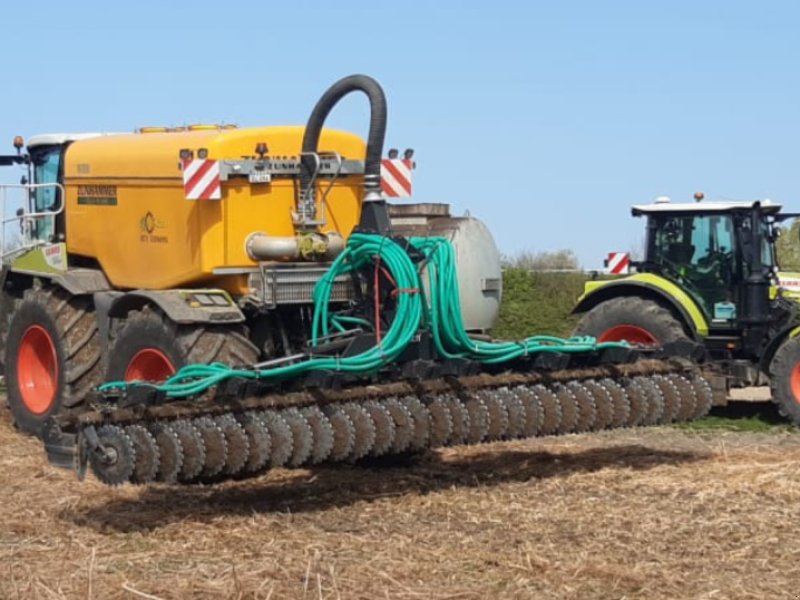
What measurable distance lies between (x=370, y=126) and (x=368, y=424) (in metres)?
1.86

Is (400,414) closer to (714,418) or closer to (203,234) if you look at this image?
(203,234)

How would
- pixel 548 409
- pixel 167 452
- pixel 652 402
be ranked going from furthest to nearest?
1. pixel 652 402
2. pixel 548 409
3. pixel 167 452

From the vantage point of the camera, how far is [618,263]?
1491cm

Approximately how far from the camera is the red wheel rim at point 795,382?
12570 millimetres

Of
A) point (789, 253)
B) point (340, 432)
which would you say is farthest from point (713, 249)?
point (789, 253)

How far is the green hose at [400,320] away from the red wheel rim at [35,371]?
2553mm

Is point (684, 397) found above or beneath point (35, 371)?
beneath

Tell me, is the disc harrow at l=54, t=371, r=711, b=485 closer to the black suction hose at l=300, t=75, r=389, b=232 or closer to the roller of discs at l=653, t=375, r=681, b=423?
the roller of discs at l=653, t=375, r=681, b=423

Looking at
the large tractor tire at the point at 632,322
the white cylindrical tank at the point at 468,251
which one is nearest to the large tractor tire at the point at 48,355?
the white cylindrical tank at the point at 468,251

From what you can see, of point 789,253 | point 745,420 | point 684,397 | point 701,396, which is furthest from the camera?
point 789,253

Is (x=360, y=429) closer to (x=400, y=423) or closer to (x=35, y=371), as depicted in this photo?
(x=400, y=423)

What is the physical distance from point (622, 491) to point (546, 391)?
2.41ft

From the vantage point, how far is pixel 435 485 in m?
9.37

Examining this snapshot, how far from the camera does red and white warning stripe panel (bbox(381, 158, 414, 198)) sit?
9.92 meters
